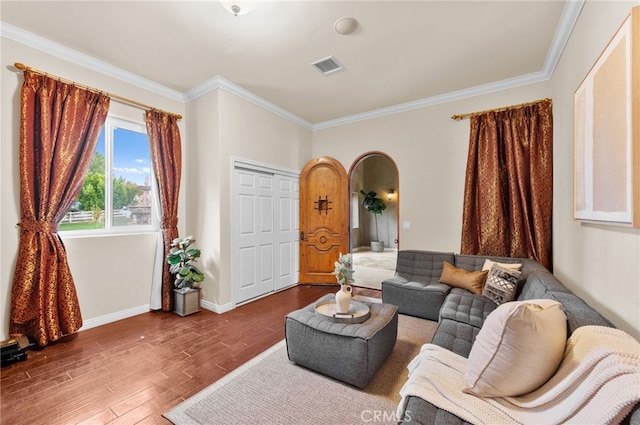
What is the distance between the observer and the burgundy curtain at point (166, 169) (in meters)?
3.55

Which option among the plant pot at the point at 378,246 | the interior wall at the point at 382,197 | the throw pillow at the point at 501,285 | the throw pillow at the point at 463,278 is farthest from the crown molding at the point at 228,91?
the plant pot at the point at 378,246

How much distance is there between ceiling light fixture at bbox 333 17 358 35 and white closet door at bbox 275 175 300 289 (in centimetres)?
252

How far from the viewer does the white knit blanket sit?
0.88 meters

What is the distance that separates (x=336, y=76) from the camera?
11.5ft

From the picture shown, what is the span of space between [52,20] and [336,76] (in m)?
2.86

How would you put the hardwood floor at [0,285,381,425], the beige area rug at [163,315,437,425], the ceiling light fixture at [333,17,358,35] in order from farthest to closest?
the ceiling light fixture at [333,17,358,35] → the hardwood floor at [0,285,381,425] → the beige area rug at [163,315,437,425]

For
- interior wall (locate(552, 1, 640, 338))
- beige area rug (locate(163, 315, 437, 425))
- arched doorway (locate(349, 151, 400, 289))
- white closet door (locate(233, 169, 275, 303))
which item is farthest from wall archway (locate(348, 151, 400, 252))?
beige area rug (locate(163, 315, 437, 425))

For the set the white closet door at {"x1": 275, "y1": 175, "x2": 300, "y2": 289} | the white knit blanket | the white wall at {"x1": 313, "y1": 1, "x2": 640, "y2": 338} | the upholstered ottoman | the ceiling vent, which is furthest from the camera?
the white closet door at {"x1": 275, "y1": 175, "x2": 300, "y2": 289}

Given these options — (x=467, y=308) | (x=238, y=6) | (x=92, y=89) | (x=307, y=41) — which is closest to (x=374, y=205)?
(x=467, y=308)

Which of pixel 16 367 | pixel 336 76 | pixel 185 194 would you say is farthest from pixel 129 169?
pixel 336 76

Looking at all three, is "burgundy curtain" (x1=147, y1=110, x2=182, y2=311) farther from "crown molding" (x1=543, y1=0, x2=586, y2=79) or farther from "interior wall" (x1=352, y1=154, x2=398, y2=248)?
"interior wall" (x1=352, y1=154, x2=398, y2=248)

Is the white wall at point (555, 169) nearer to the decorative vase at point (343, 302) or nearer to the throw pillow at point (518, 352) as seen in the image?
the throw pillow at point (518, 352)

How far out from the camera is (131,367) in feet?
7.55

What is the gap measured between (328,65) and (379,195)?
262 inches
